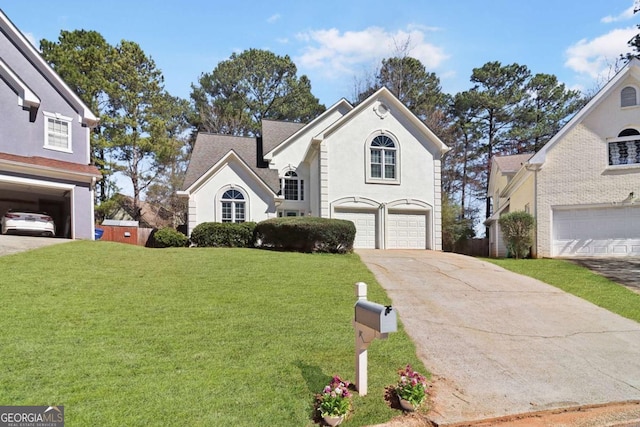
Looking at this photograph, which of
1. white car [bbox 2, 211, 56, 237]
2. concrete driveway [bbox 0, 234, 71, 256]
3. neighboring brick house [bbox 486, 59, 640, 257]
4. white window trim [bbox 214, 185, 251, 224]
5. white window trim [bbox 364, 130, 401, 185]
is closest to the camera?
concrete driveway [bbox 0, 234, 71, 256]

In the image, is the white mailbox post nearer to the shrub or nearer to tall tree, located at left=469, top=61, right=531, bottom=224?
the shrub

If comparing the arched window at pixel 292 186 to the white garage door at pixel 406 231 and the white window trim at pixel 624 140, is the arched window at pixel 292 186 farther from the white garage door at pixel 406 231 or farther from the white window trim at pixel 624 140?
the white window trim at pixel 624 140

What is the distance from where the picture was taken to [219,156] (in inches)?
849

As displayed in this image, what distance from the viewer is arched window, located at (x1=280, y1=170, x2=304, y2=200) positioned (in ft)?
73.0

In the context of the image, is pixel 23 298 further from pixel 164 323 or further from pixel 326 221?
pixel 326 221

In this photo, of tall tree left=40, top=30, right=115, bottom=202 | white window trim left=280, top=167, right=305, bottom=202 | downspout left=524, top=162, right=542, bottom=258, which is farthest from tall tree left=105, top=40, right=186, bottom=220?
downspout left=524, top=162, right=542, bottom=258

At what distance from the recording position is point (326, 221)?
52.9 ft

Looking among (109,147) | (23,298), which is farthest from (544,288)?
(109,147)

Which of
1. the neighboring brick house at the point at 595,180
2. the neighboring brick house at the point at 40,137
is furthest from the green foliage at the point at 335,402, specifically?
the neighboring brick house at the point at 40,137

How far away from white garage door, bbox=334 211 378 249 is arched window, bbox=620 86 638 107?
11.6 meters

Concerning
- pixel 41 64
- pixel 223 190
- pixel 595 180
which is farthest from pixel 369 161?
pixel 41 64

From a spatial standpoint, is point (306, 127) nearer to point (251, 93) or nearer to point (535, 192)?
point (535, 192)

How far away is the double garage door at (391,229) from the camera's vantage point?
65.4ft

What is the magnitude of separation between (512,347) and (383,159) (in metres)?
15.2
